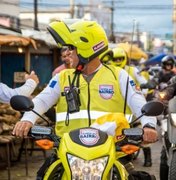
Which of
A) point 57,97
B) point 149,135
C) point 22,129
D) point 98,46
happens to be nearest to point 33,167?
point 57,97

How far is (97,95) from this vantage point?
163 inches

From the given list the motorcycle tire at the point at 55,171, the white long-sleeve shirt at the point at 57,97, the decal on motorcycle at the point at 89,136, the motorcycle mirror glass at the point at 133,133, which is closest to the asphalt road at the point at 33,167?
the white long-sleeve shirt at the point at 57,97

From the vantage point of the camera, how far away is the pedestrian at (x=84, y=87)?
13.3 ft

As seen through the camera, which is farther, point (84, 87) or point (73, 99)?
point (84, 87)

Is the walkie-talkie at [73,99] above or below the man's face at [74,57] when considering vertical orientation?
below

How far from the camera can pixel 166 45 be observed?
98.9 m

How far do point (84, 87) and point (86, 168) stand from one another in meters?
1.10

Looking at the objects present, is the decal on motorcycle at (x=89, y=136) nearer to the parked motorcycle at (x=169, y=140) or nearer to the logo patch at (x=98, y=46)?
the logo patch at (x=98, y=46)

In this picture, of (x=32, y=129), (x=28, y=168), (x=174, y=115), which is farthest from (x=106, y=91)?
(x=28, y=168)

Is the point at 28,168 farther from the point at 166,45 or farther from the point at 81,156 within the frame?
the point at 166,45

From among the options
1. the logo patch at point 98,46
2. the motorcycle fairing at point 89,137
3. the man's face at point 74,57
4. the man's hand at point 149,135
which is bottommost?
the man's hand at point 149,135

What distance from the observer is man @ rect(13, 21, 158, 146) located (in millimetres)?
4051

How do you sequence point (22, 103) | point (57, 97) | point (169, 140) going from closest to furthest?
point (22, 103), point (57, 97), point (169, 140)

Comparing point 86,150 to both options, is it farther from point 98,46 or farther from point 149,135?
point 98,46
